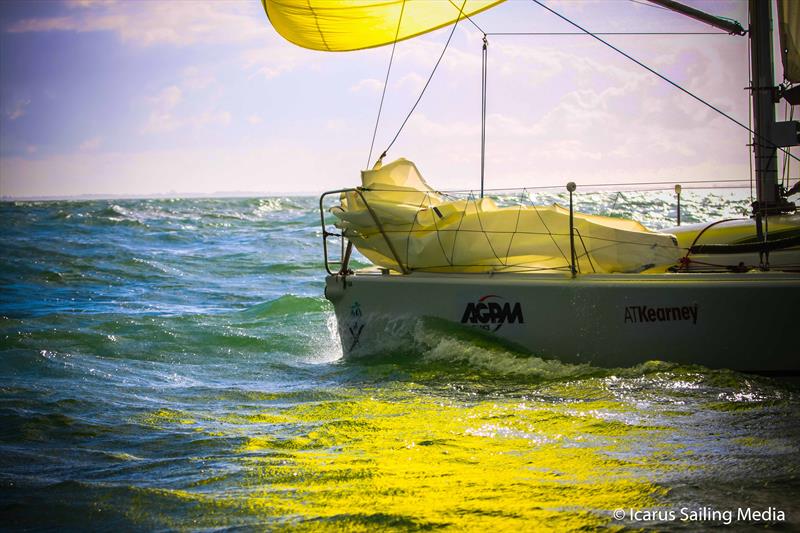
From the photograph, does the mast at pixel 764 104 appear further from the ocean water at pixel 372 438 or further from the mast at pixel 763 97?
the ocean water at pixel 372 438

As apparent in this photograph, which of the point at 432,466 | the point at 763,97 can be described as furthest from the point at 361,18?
the point at 432,466

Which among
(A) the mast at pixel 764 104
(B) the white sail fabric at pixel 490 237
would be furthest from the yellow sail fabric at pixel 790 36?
(B) the white sail fabric at pixel 490 237

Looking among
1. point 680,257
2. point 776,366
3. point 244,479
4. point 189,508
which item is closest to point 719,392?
point 776,366

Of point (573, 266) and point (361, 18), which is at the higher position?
point (361, 18)

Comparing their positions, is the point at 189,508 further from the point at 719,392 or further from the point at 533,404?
the point at 719,392

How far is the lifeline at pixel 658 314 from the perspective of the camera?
5.80 metres

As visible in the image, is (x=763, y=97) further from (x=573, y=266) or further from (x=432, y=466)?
(x=432, y=466)

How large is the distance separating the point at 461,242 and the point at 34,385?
150 inches

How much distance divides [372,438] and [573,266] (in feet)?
7.85

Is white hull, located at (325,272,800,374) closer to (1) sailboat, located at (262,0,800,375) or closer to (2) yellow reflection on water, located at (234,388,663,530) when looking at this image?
(1) sailboat, located at (262,0,800,375)

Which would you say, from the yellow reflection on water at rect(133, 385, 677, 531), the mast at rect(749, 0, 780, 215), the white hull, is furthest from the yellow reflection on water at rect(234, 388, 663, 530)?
the mast at rect(749, 0, 780, 215)

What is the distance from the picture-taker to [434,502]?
11.8ft

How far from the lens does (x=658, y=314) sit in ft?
19.3

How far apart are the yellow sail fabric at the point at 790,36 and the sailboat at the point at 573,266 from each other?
0.5 inches
